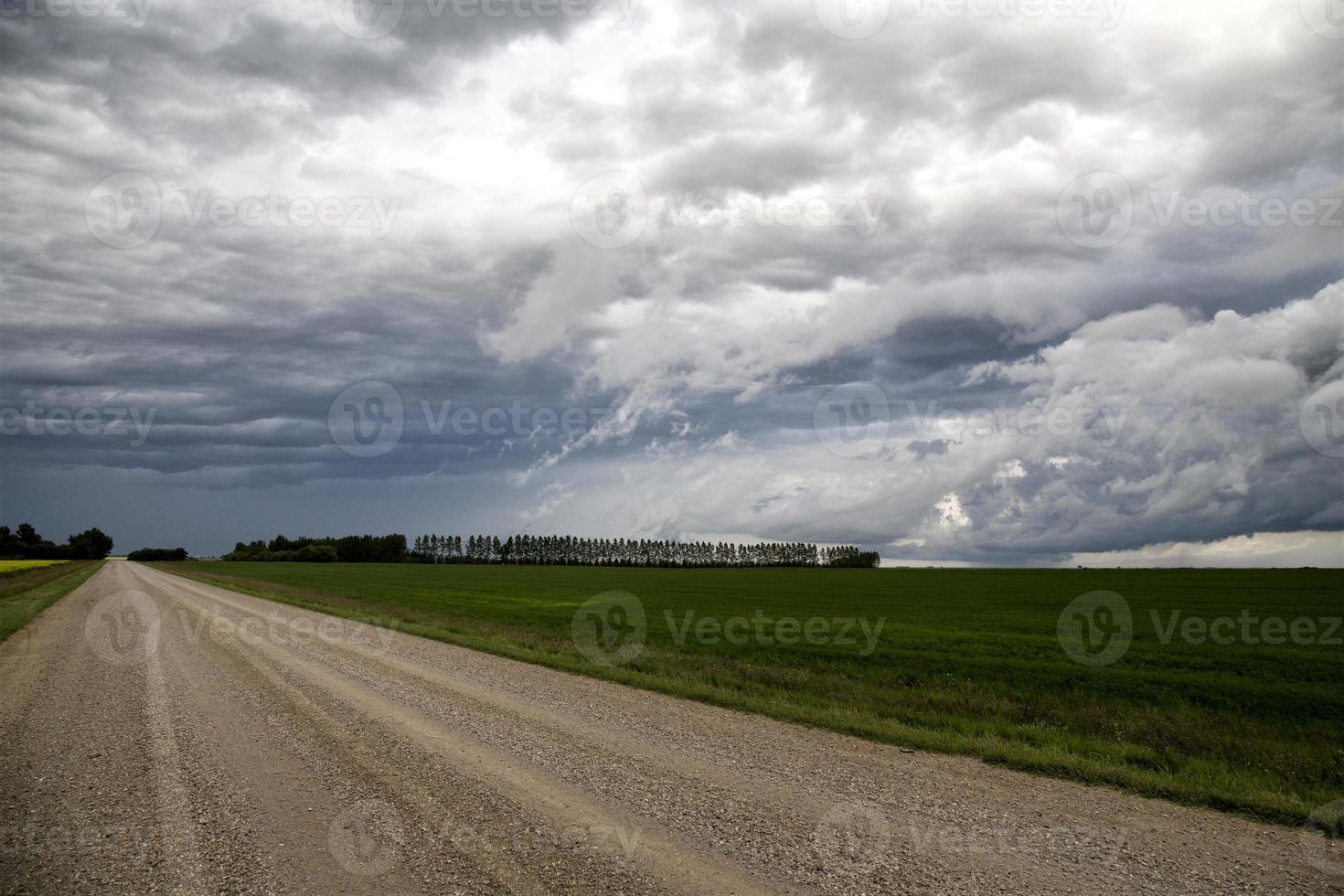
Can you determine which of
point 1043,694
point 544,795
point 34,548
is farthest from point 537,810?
point 34,548

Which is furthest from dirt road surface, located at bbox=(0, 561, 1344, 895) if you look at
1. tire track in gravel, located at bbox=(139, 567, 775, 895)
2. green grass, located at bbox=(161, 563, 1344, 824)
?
green grass, located at bbox=(161, 563, 1344, 824)

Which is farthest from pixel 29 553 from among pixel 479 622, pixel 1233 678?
pixel 1233 678

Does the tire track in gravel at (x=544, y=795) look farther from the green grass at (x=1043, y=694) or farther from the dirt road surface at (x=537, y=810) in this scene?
the green grass at (x=1043, y=694)

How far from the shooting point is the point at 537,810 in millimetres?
7773

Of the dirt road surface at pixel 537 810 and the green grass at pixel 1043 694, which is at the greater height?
the dirt road surface at pixel 537 810

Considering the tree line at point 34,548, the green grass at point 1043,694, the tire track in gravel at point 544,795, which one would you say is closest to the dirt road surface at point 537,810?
the tire track in gravel at point 544,795

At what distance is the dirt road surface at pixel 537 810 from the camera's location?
6371 millimetres

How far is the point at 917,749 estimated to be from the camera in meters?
10.8

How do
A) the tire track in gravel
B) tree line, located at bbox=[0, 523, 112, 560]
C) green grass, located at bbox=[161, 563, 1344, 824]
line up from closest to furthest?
the tire track in gravel < green grass, located at bbox=[161, 563, 1344, 824] < tree line, located at bbox=[0, 523, 112, 560]

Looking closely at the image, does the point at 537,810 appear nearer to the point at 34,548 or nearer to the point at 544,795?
the point at 544,795

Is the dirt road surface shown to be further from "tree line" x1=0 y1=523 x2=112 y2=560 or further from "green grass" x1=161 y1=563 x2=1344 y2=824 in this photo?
"tree line" x1=0 y1=523 x2=112 y2=560

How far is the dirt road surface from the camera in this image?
6371mm

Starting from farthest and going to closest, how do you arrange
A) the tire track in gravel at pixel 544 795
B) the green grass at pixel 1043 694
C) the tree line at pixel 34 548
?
the tree line at pixel 34 548, the green grass at pixel 1043 694, the tire track in gravel at pixel 544 795

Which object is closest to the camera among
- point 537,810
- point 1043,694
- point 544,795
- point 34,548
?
point 537,810
